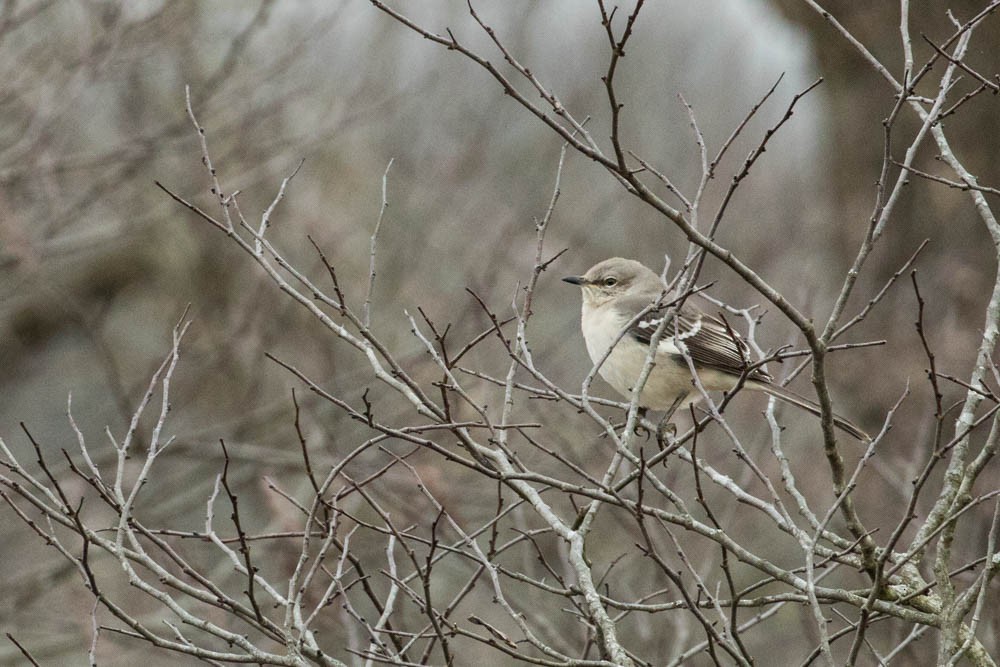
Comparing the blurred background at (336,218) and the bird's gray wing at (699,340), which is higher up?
the blurred background at (336,218)

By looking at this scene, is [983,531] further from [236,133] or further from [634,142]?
[634,142]

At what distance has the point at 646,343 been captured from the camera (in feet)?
18.6

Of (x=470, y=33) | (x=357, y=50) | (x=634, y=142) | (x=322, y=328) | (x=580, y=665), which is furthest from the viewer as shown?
(x=634, y=142)

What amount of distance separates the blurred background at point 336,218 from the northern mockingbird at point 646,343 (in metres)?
0.74

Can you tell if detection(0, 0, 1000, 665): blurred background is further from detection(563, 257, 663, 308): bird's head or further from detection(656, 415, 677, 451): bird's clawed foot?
detection(563, 257, 663, 308): bird's head

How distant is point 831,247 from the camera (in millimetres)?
8773

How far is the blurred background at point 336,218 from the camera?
269 inches

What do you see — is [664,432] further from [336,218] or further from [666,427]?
[336,218]

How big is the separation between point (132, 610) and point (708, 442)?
4.57m

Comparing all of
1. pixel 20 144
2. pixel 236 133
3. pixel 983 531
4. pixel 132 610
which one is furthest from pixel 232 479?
pixel 983 531

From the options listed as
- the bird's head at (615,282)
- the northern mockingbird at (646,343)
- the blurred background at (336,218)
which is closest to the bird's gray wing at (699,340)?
the northern mockingbird at (646,343)

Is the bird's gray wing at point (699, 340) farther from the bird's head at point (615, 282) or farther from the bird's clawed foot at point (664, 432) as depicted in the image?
the bird's clawed foot at point (664, 432)

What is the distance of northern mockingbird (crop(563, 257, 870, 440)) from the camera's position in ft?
18.3

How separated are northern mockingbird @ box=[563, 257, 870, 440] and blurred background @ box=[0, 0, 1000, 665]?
2.41ft
